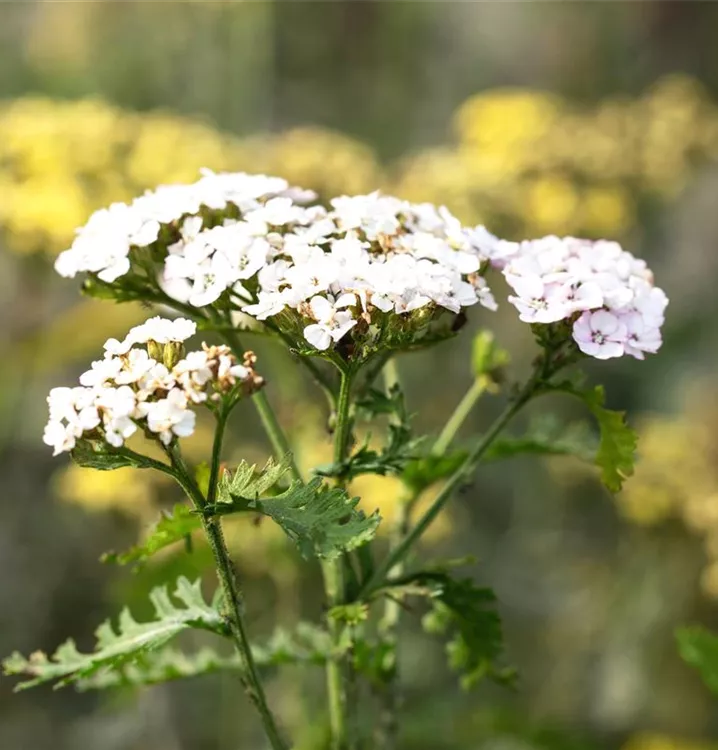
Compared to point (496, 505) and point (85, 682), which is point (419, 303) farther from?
point (496, 505)

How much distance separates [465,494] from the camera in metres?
4.23

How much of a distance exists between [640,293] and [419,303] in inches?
17.5

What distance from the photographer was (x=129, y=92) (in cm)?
705

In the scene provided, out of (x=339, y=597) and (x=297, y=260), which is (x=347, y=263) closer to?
(x=297, y=260)

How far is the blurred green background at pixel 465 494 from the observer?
126 inches

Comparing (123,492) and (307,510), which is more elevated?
(123,492)

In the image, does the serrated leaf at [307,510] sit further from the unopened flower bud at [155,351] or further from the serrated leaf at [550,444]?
the serrated leaf at [550,444]

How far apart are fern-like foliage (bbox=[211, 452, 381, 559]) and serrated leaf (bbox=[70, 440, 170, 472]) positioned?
4.0 inches

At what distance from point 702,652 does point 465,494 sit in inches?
83.1

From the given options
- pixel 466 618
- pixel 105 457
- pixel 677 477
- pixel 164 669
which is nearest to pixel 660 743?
pixel 677 477

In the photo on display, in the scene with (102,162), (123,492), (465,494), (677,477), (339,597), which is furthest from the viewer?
(465,494)

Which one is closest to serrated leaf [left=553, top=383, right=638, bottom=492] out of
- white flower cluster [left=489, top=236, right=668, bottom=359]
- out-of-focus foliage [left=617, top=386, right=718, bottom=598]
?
white flower cluster [left=489, top=236, right=668, bottom=359]

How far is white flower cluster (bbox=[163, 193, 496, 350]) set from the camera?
1.47 meters

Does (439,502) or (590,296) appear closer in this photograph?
(590,296)
